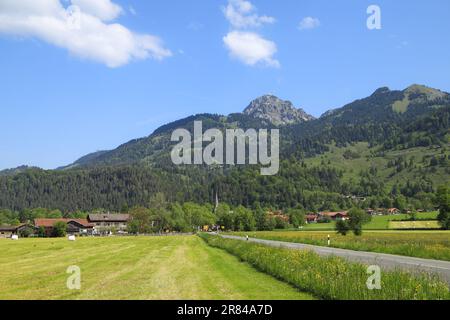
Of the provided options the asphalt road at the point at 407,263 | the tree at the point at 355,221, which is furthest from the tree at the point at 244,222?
the asphalt road at the point at 407,263

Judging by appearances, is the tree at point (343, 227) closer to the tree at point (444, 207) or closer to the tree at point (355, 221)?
the tree at point (355, 221)

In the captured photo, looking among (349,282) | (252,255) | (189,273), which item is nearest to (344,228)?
(252,255)

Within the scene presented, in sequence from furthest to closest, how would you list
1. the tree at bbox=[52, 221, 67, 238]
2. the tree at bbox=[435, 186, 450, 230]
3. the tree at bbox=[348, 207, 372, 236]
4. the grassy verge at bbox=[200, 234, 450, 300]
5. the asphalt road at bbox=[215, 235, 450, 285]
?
the tree at bbox=[52, 221, 67, 238], the tree at bbox=[435, 186, 450, 230], the tree at bbox=[348, 207, 372, 236], the asphalt road at bbox=[215, 235, 450, 285], the grassy verge at bbox=[200, 234, 450, 300]

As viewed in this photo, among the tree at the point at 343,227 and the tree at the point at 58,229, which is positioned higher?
the tree at the point at 343,227

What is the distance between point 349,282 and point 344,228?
100.0 meters

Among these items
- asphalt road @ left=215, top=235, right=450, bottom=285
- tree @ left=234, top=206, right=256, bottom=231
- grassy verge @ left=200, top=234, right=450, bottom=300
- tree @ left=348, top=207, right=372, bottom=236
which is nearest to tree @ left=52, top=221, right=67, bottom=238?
tree @ left=234, top=206, right=256, bottom=231

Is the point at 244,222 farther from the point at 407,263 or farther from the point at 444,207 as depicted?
the point at 407,263

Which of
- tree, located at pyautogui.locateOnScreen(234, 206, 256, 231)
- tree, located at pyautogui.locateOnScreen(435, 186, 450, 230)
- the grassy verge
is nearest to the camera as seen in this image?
the grassy verge

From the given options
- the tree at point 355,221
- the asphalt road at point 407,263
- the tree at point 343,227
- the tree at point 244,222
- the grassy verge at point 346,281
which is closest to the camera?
the grassy verge at point 346,281

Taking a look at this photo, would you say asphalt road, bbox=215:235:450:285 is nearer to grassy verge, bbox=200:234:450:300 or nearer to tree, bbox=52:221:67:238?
grassy verge, bbox=200:234:450:300

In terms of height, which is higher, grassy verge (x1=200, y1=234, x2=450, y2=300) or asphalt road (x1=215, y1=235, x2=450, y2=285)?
grassy verge (x1=200, y1=234, x2=450, y2=300)

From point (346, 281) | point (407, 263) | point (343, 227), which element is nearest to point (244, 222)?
point (343, 227)
